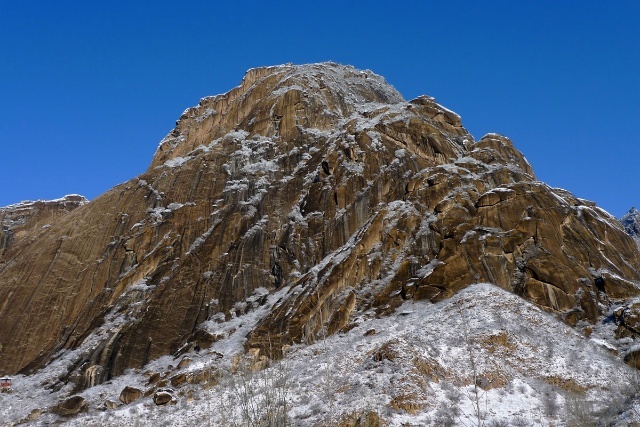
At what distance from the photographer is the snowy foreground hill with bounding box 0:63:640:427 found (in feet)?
118

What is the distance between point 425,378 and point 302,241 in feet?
80.9

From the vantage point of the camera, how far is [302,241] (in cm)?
5797

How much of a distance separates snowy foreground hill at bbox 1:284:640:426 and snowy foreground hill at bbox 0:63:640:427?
0.16m

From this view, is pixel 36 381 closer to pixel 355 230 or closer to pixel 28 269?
pixel 28 269

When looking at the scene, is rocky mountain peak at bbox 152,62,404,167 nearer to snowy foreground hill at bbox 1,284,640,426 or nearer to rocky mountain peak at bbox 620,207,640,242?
snowy foreground hill at bbox 1,284,640,426

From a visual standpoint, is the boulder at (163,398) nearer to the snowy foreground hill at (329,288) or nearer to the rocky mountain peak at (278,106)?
the snowy foreground hill at (329,288)

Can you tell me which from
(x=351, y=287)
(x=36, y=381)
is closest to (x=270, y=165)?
(x=351, y=287)

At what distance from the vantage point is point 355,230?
56500 millimetres

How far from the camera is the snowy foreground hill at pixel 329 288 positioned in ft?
118

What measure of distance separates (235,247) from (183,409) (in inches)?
863

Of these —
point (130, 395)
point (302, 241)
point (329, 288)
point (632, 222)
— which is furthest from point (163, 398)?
point (632, 222)

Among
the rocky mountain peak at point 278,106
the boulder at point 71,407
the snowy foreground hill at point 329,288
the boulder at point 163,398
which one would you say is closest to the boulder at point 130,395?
the snowy foreground hill at point 329,288

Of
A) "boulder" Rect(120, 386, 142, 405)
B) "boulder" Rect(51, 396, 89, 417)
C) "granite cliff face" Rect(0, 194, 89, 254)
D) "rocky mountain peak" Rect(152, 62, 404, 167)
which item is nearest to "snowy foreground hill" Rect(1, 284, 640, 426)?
"boulder" Rect(51, 396, 89, 417)

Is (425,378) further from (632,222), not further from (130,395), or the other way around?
(632,222)
